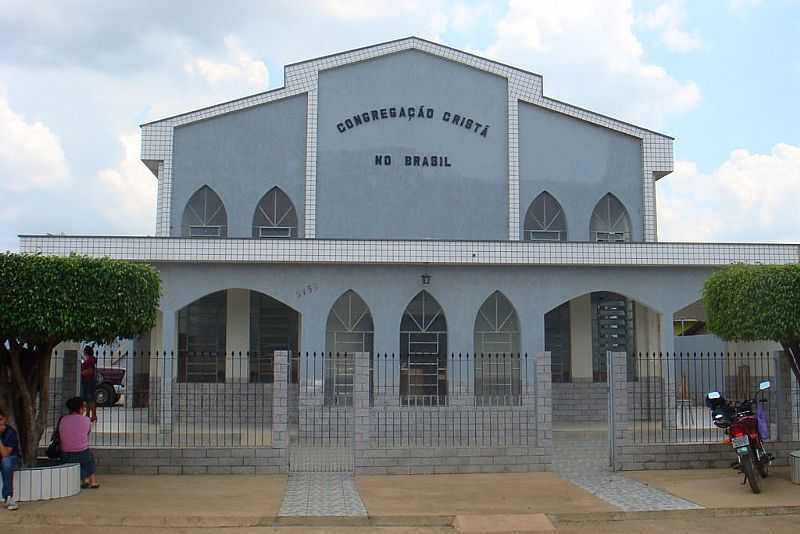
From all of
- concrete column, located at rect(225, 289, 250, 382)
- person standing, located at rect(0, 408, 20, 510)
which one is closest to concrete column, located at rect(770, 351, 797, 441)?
person standing, located at rect(0, 408, 20, 510)

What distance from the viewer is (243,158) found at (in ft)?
70.7

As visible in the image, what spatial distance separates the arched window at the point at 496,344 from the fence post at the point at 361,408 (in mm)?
7221

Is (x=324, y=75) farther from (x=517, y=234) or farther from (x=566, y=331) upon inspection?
(x=566, y=331)

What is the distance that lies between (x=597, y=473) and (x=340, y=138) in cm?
1156

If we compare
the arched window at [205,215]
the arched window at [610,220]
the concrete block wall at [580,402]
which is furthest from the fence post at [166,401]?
the arched window at [610,220]

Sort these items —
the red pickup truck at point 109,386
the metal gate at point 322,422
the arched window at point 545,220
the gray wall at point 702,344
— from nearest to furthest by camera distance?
the metal gate at point 322,422, the arched window at point 545,220, the red pickup truck at point 109,386, the gray wall at point 702,344

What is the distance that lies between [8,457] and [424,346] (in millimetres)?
11047

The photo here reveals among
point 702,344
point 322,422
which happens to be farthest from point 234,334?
point 702,344

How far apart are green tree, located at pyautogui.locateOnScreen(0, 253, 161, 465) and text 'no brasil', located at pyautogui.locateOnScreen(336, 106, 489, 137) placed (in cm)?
1034

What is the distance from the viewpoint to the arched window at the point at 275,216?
21531 millimetres

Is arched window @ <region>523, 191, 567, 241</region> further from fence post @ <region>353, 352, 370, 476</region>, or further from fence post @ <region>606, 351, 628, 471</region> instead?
fence post @ <region>353, 352, 370, 476</region>

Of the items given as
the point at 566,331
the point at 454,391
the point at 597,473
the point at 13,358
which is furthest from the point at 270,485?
the point at 566,331

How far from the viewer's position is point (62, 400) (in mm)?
13766

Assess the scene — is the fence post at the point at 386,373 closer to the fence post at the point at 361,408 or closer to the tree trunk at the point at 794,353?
the fence post at the point at 361,408
